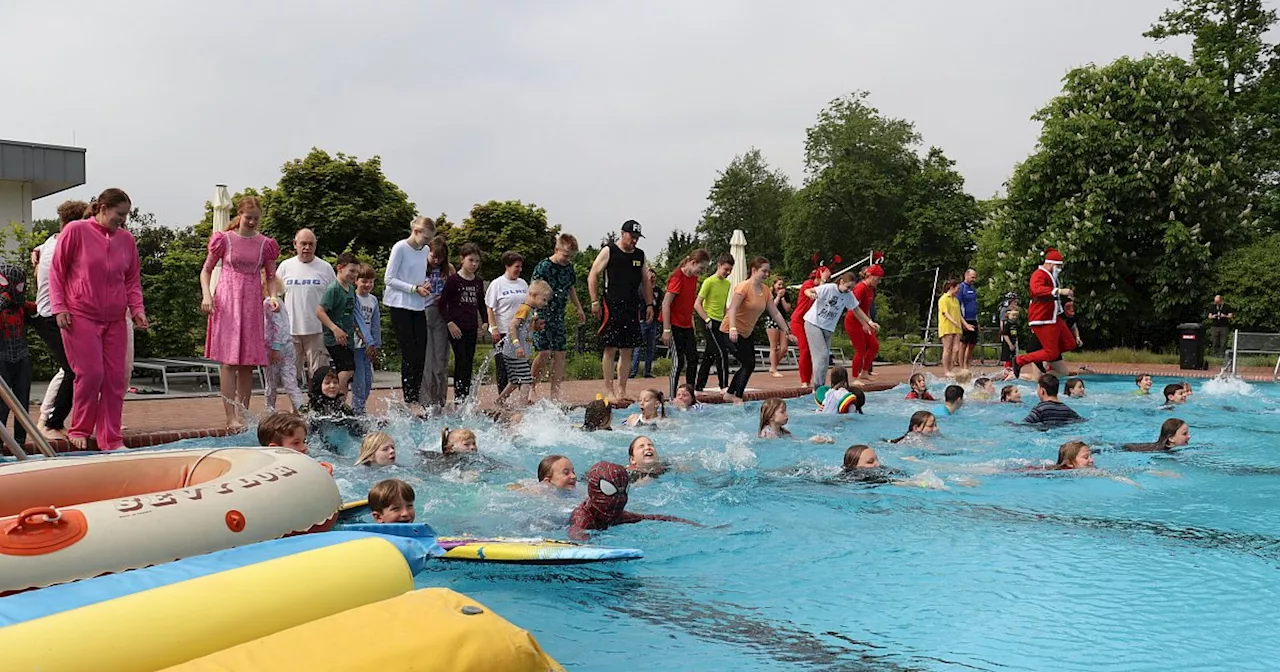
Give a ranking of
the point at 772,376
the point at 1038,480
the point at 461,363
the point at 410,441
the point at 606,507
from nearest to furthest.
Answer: the point at 606,507, the point at 1038,480, the point at 410,441, the point at 461,363, the point at 772,376

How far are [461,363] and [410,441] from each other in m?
1.65

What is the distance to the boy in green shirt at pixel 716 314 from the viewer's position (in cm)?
1245

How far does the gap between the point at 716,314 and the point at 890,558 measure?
287 inches

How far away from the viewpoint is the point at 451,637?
256 centimetres

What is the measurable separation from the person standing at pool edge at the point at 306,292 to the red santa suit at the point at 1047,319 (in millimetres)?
9194

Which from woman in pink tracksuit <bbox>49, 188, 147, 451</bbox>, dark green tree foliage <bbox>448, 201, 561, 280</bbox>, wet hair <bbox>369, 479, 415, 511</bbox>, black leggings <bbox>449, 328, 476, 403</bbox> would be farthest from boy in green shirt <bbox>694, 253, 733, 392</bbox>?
dark green tree foliage <bbox>448, 201, 561, 280</bbox>

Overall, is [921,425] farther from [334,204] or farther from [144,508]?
[334,204]

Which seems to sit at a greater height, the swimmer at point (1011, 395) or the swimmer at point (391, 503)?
the swimmer at point (1011, 395)

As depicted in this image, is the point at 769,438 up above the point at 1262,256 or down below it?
below

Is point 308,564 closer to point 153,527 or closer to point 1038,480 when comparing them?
point 153,527

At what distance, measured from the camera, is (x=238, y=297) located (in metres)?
8.49

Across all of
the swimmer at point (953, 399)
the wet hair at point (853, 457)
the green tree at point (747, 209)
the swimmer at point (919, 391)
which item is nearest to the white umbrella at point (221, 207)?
the wet hair at point (853, 457)

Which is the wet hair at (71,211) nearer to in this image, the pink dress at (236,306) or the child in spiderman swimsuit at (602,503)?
the pink dress at (236,306)

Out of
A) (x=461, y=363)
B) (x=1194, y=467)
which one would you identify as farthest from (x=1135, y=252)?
(x=461, y=363)
